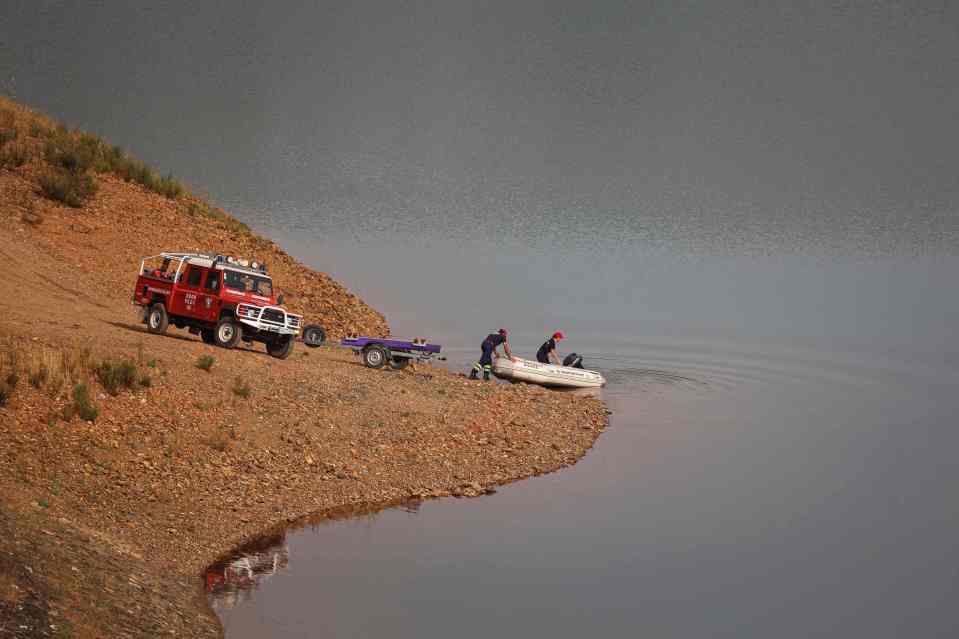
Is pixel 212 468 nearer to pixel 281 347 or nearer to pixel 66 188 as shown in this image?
pixel 281 347

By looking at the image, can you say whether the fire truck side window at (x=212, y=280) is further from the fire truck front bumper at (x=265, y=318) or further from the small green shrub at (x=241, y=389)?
the small green shrub at (x=241, y=389)

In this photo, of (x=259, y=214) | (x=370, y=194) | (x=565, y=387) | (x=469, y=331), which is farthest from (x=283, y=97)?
(x=565, y=387)

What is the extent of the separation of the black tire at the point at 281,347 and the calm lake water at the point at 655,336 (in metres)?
8.31

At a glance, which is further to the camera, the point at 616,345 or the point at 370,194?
the point at 370,194

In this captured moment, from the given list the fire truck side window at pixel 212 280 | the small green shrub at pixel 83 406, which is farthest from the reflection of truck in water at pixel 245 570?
the fire truck side window at pixel 212 280

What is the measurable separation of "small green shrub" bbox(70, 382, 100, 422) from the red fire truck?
7.22 meters

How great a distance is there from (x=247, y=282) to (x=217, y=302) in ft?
3.29

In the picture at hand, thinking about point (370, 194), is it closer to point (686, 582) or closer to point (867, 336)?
point (867, 336)

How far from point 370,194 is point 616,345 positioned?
55.2 m

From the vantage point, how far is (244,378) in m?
29.5

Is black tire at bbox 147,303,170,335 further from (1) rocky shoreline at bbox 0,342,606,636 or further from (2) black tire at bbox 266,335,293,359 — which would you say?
(2) black tire at bbox 266,335,293,359

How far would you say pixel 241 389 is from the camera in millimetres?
28172

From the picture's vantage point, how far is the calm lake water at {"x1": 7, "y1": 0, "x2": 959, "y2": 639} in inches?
904

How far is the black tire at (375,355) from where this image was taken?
35.4m
